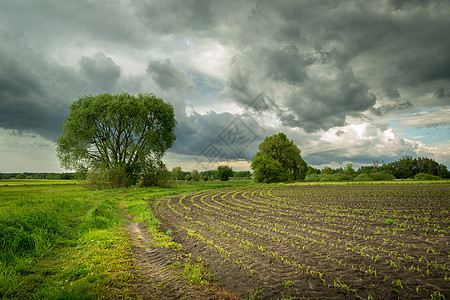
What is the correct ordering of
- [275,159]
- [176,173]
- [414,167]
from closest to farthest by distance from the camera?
[176,173]
[275,159]
[414,167]

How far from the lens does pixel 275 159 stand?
72750mm

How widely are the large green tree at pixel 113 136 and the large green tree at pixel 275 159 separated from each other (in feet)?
110

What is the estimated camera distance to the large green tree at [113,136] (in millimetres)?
35531

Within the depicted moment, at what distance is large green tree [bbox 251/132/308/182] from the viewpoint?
64.6 metres

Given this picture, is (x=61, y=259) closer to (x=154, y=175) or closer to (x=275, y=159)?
(x=154, y=175)

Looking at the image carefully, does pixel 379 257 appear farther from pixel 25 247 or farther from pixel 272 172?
pixel 272 172

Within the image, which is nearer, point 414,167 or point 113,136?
point 113,136

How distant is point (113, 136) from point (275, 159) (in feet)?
169


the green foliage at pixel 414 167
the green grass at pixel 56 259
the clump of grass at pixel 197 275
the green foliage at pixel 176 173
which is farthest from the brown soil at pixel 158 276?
the green foliage at pixel 414 167

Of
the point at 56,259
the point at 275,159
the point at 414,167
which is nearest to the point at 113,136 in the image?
the point at 56,259

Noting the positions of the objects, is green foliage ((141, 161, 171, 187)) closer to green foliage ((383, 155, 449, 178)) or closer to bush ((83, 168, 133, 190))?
bush ((83, 168, 133, 190))

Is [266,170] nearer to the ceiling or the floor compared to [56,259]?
nearer to the ceiling

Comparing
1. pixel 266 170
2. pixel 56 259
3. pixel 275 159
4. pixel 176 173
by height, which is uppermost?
pixel 275 159

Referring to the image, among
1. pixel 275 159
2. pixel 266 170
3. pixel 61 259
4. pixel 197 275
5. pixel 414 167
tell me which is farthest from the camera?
pixel 414 167
